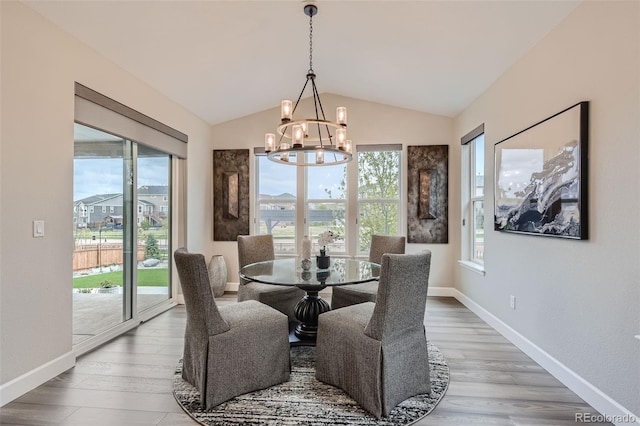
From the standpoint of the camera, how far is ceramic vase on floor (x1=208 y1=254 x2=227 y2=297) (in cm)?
455

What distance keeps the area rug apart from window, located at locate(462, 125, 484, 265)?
90.6 inches

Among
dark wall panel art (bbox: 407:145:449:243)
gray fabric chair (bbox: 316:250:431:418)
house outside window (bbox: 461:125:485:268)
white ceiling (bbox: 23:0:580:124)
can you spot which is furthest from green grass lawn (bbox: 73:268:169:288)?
house outside window (bbox: 461:125:485:268)

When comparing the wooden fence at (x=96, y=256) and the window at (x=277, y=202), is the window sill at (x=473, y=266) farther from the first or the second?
Result: the wooden fence at (x=96, y=256)

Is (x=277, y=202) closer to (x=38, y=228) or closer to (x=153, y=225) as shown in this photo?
(x=153, y=225)

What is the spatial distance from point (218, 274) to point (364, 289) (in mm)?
2407

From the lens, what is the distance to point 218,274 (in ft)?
15.2

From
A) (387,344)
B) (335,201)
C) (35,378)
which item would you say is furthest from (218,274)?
(387,344)

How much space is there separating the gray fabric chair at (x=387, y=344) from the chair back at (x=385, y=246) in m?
1.46

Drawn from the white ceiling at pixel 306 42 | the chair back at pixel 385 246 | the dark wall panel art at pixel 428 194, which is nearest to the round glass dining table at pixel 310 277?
the chair back at pixel 385 246

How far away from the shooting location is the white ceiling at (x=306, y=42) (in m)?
2.42

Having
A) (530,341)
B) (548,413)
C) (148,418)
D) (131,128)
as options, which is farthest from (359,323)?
(131,128)

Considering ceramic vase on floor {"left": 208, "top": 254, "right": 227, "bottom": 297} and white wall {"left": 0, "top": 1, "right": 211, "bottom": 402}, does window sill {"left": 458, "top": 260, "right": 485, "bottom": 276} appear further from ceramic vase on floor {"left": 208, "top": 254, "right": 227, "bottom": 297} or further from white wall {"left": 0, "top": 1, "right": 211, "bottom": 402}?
white wall {"left": 0, "top": 1, "right": 211, "bottom": 402}

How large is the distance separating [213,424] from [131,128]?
2746mm

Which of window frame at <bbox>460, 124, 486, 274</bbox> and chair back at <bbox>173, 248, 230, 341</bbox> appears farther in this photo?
window frame at <bbox>460, 124, 486, 274</bbox>
